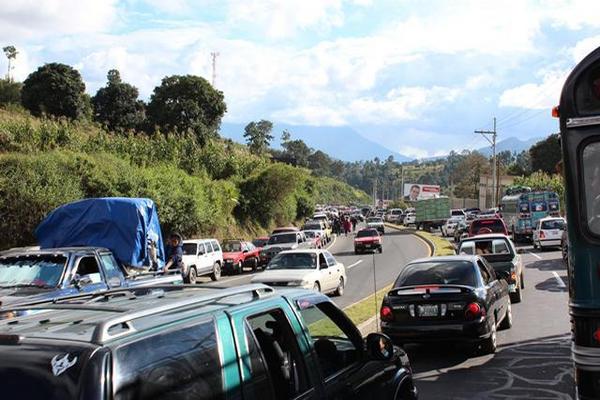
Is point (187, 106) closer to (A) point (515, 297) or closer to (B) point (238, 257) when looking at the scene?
→ (B) point (238, 257)

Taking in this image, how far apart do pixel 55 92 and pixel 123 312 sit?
50294 mm

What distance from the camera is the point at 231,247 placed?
100 ft

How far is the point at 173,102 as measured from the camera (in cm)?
5869

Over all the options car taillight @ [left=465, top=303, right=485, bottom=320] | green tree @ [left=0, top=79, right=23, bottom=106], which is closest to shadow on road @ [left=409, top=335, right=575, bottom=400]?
car taillight @ [left=465, top=303, right=485, bottom=320]

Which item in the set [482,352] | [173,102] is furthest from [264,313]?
[173,102]

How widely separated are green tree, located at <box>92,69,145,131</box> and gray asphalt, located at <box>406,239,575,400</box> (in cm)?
5093

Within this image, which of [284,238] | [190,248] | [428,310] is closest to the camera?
[428,310]

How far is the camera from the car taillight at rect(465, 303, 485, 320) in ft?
30.5

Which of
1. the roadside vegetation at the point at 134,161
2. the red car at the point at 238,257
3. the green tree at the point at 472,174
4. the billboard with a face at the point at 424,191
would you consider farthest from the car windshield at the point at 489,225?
the billboard with a face at the point at 424,191

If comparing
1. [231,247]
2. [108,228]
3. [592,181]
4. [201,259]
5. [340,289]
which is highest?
[592,181]

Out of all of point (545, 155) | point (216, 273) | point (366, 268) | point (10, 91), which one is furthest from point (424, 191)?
point (216, 273)

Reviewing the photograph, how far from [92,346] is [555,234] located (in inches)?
1241

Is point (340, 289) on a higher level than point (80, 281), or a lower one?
lower

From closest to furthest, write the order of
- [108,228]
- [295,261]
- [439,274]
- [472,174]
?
[439,274]
[108,228]
[295,261]
[472,174]
